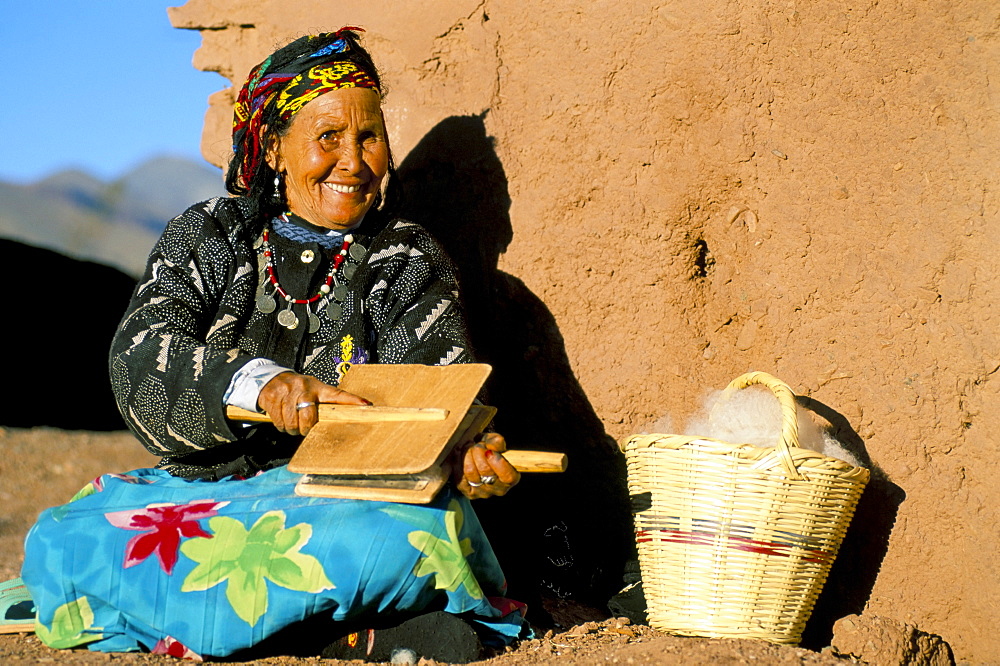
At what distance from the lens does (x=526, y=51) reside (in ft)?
11.4

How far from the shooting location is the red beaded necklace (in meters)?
2.97

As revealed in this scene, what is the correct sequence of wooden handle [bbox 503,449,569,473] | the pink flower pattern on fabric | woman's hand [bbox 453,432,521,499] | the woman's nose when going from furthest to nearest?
the woman's nose
the pink flower pattern on fabric
woman's hand [bbox 453,432,521,499]
wooden handle [bbox 503,449,569,473]

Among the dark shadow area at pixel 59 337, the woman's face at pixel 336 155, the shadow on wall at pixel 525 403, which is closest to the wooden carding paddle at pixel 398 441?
the woman's face at pixel 336 155

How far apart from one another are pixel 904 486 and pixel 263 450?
1.90 metres

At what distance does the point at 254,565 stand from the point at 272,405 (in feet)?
1.33

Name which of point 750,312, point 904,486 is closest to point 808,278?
point 750,312

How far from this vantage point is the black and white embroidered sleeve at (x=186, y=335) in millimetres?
2576

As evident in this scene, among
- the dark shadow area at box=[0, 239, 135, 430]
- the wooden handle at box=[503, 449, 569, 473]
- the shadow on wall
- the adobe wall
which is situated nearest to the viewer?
the wooden handle at box=[503, 449, 569, 473]

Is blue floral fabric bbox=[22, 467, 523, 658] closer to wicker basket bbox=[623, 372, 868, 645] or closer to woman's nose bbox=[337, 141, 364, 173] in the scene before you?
wicker basket bbox=[623, 372, 868, 645]

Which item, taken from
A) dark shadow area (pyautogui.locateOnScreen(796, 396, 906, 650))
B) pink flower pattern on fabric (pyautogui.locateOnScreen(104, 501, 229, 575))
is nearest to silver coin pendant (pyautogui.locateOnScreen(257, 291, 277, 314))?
pink flower pattern on fabric (pyautogui.locateOnScreen(104, 501, 229, 575))

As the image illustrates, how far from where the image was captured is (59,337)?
870cm

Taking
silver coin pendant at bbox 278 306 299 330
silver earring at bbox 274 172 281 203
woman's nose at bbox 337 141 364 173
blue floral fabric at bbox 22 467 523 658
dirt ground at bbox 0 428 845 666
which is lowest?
dirt ground at bbox 0 428 845 666

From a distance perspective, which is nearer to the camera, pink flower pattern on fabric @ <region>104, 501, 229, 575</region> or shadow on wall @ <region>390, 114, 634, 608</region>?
pink flower pattern on fabric @ <region>104, 501, 229, 575</region>

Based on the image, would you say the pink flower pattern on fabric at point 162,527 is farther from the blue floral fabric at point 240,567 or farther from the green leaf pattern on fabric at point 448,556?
the green leaf pattern on fabric at point 448,556
